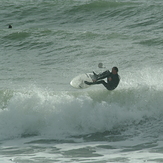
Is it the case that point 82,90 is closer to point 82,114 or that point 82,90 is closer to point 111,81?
point 82,114

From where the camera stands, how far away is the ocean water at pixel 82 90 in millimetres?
10969

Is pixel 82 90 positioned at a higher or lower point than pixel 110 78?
lower

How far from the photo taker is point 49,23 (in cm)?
2492

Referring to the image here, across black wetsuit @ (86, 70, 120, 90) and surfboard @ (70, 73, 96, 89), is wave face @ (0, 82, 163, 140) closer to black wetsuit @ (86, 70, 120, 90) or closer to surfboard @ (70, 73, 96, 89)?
surfboard @ (70, 73, 96, 89)

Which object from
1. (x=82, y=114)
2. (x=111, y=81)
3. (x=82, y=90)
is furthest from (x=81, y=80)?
(x=82, y=114)

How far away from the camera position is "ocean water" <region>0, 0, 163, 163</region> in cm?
1097

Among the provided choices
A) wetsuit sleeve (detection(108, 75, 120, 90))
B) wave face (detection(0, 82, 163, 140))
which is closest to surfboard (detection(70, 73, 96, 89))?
wave face (detection(0, 82, 163, 140))

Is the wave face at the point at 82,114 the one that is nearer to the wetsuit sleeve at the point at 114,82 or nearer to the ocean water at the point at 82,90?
the ocean water at the point at 82,90

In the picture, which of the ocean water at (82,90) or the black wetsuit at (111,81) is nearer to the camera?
the ocean water at (82,90)

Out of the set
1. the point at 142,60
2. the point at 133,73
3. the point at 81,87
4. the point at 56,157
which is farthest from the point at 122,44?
the point at 56,157

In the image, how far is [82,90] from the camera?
47.5 ft

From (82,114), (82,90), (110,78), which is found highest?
(110,78)

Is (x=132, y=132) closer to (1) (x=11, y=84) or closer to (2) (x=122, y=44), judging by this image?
(1) (x=11, y=84)

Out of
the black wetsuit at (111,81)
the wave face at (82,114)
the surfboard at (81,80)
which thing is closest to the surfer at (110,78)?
the black wetsuit at (111,81)
